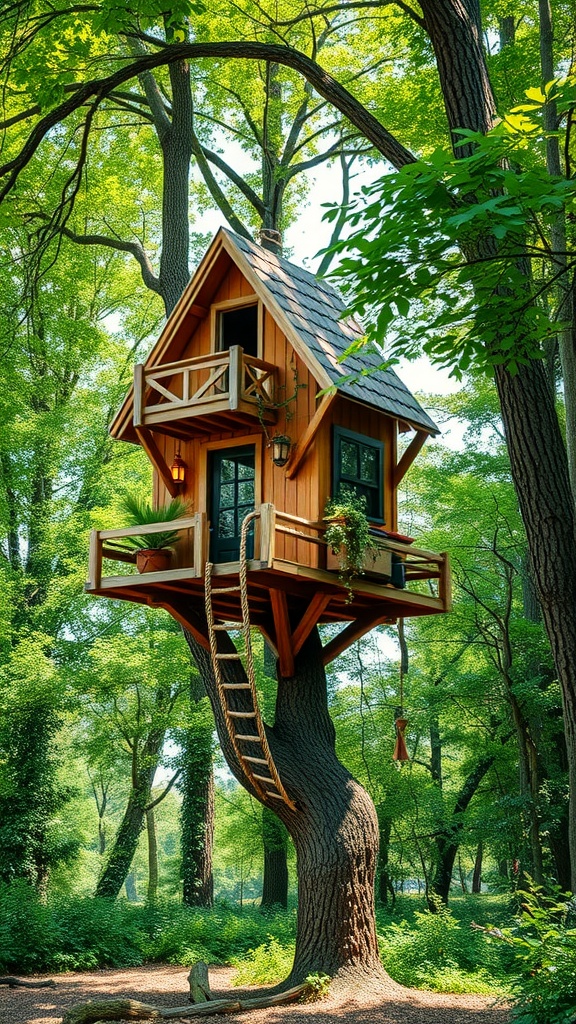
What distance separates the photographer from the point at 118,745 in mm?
18906

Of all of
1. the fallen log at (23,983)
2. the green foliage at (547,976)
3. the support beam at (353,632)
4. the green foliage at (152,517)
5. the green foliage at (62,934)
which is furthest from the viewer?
the green foliage at (62,934)

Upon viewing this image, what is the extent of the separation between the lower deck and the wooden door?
30cm

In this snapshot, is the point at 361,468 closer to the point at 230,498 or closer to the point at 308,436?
the point at 308,436

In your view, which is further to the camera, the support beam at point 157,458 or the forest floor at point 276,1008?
the support beam at point 157,458

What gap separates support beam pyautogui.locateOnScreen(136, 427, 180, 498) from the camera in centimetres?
1091

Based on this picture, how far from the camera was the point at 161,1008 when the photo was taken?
9.24 metres

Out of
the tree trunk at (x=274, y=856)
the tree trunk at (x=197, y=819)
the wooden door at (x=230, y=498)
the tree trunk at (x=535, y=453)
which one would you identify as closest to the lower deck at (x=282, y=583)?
the wooden door at (x=230, y=498)

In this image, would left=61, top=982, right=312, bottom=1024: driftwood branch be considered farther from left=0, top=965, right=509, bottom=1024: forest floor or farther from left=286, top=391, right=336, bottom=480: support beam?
left=286, top=391, right=336, bottom=480: support beam

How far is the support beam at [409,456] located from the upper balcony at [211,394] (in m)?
A: 1.99

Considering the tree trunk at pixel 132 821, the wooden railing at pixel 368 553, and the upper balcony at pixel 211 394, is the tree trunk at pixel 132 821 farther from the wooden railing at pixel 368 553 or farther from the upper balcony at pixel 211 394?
the upper balcony at pixel 211 394

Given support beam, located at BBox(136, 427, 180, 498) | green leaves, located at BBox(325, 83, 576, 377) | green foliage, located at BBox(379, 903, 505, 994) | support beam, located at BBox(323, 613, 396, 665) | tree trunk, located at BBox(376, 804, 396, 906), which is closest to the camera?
green leaves, located at BBox(325, 83, 576, 377)

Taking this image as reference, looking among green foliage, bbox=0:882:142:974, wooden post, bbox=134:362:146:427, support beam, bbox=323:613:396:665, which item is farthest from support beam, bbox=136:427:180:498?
green foliage, bbox=0:882:142:974

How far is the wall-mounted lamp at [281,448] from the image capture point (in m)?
10.1

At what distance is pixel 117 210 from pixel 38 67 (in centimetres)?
1206
